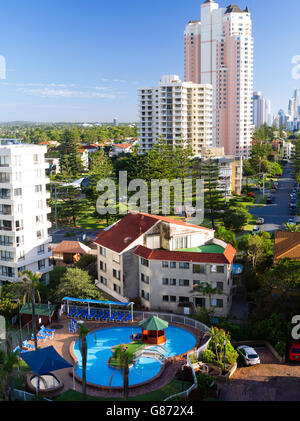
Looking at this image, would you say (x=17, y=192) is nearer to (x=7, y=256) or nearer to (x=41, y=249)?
(x=7, y=256)

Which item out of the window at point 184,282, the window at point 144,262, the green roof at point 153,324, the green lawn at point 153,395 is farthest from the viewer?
the window at point 144,262

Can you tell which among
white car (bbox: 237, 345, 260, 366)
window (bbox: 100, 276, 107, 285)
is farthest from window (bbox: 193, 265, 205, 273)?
window (bbox: 100, 276, 107, 285)

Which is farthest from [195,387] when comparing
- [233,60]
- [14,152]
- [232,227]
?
[233,60]

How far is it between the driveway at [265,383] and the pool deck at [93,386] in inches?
91.8

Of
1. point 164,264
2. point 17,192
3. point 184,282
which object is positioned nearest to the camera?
point 184,282

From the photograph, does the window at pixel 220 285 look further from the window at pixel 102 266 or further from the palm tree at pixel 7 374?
the palm tree at pixel 7 374

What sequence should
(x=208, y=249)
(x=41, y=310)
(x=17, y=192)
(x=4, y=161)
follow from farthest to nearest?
(x=17, y=192)
(x=4, y=161)
(x=208, y=249)
(x=41, y=310)

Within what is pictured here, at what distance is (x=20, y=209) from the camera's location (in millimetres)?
27219

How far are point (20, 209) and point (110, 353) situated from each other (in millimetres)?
11951

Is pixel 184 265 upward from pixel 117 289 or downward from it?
upward

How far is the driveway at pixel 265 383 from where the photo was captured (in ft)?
51.0

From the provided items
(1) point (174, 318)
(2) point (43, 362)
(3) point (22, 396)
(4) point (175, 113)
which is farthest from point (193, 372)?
(4) point (175, 113)

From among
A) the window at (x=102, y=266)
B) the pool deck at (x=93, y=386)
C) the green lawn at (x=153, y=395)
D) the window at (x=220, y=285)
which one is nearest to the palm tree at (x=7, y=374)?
the green lawn at (x=153, y=395)

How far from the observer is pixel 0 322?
22812 millimetres
